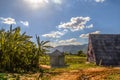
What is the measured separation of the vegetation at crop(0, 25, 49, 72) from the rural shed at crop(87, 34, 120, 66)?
1313 cm

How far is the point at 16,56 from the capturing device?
23688mm

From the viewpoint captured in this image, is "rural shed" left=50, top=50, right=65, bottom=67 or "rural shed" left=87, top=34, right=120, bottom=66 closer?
"rural shed" left=87, top=34, right=120, bottom=66

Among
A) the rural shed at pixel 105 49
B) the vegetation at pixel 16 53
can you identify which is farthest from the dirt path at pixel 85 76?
the rural shed at pixel 105 49

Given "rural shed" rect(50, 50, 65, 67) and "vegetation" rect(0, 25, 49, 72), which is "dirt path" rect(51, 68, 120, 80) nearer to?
"vegetation" rect(0, 25, 49, 72)

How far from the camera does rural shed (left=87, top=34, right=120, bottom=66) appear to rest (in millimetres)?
36438

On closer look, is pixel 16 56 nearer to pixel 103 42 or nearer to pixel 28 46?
pixel 28 46

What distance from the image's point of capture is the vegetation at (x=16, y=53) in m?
23.0

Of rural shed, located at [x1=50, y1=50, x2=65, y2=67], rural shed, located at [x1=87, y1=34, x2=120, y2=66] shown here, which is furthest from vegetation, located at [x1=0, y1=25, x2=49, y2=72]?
rural shed, located at [x1=87, y1=34, x2=120, y2=66]

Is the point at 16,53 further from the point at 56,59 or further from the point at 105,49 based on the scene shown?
the point at 105,49

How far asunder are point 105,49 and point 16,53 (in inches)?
686

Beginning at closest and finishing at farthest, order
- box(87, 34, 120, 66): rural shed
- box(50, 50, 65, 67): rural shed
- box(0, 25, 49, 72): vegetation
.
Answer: box(0, 25, 49, 72): vegetation < box(87, 34, 120, 66): rural shed < box(50, 50, 65, 67): rural shed

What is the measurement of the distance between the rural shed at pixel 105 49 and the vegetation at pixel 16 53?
13.1 m

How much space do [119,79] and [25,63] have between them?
11465 millimetres

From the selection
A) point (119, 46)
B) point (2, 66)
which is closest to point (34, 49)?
point (2, 66)
